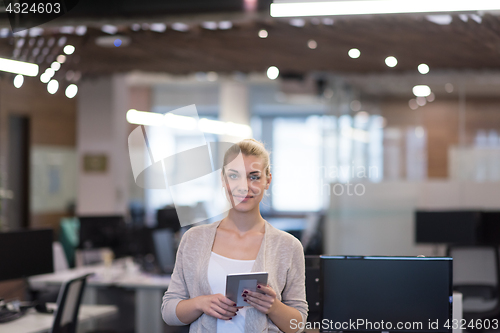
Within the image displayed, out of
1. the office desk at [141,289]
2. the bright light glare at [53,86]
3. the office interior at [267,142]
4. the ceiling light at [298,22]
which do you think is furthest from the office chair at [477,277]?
the bright light glare at [53,86]

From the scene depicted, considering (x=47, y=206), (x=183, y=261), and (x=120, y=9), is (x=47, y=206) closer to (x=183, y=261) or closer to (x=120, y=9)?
(x=120, y=9)

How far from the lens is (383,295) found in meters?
2.50

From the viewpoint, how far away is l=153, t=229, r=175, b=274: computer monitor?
5285 millimetres

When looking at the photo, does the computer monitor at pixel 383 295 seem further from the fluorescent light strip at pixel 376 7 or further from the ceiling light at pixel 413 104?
the ceiling light at pixel 413 104

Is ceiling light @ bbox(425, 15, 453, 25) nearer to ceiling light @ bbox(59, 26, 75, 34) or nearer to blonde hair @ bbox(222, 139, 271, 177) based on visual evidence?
blonde hair @ bbox(222, 139, 271, 177)

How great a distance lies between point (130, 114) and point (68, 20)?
1090 mm

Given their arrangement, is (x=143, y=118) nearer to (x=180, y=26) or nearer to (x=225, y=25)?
(x=180, y=26)

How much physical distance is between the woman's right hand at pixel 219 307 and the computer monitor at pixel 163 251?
10.7ft

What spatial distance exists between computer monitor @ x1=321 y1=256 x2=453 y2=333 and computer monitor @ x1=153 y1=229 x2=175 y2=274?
3.04 metres

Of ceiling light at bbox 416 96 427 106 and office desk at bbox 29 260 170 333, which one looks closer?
office desk at bbox 29 260 170 333

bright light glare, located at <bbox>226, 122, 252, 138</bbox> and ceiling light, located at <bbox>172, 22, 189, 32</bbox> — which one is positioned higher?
ceiling light, located at <bbox>172, 22, 189, 32</bbox>

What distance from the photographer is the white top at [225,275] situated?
211 cm

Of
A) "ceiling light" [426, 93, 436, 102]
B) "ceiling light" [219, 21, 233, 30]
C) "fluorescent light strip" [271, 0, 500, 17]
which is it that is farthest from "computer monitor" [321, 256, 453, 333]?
"ceiling light" [426, 93, 436, 102]

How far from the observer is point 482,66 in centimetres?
675
